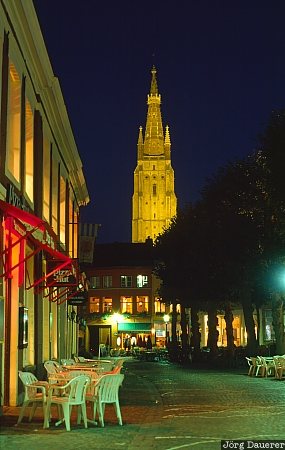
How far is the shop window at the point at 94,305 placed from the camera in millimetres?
90812

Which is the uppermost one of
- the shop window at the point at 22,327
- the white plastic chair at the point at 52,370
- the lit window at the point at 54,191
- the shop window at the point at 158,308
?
the lit window at the point at 54,191

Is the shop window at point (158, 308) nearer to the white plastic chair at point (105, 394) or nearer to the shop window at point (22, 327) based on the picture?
the shop window at point (22, 327)

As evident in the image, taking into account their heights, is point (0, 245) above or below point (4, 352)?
above

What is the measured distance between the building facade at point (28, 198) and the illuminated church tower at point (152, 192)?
156 meters

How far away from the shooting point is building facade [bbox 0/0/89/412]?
17.1 m

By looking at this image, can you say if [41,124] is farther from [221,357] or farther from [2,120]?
[221,357]

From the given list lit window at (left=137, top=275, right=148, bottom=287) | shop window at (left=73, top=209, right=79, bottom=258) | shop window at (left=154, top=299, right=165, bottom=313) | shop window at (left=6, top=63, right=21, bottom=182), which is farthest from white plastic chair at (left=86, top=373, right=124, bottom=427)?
shop window at (left=154, top=299, right=165, bottom=313)

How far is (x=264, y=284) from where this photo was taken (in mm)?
42781

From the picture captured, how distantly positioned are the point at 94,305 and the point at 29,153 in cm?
6966

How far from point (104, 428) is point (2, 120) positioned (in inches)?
270

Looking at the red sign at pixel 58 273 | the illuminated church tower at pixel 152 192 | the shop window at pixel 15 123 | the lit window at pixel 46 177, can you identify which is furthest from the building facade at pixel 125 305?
the illuminated church tower at pixel 152 192

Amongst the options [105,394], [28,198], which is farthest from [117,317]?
[105,394]

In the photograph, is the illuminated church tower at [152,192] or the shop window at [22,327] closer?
the shop window at [22,327]

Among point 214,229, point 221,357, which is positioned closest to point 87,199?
point 214,229
